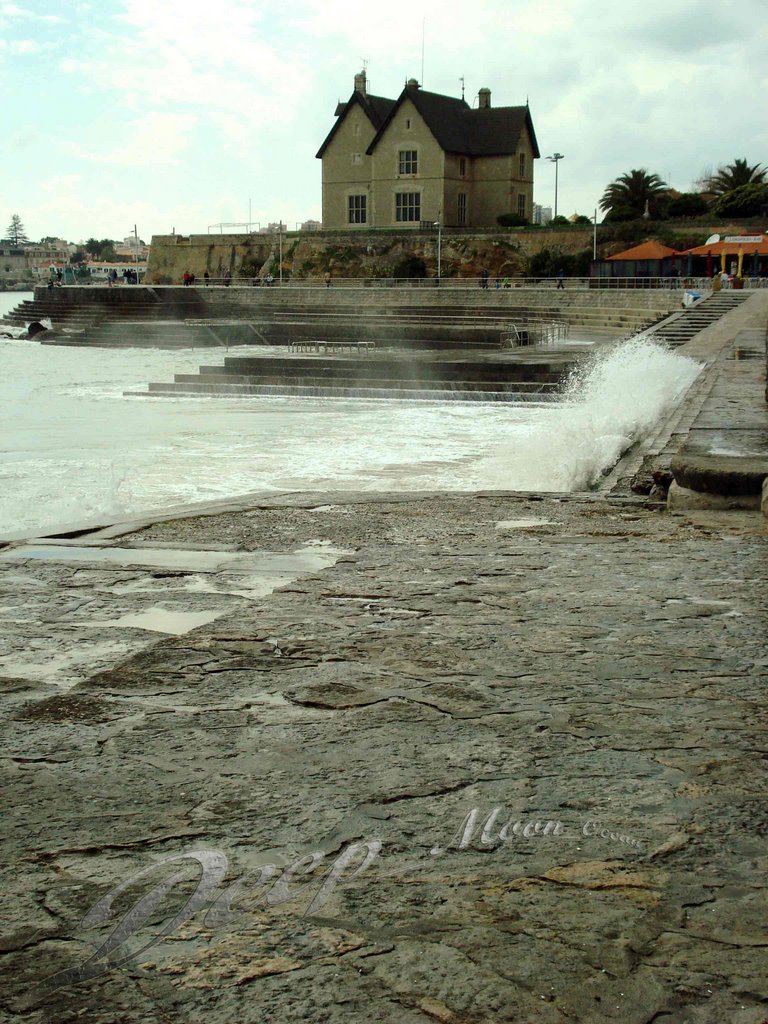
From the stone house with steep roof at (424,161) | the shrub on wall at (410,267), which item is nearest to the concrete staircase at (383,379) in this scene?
the shrub on wall at (410,267)

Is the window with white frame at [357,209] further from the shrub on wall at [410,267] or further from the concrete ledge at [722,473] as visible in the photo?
the concrete ledge at [722,473]

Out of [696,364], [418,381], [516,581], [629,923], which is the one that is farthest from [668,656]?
[418,381]

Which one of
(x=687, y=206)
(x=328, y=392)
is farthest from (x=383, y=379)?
(x=687, y=206)

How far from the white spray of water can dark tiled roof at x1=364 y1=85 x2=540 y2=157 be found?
1982 inches

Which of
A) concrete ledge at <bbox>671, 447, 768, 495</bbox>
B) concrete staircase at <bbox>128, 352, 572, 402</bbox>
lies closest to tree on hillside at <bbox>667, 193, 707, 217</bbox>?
concrete staircase at <bbox>128, 352, 572, 402</bbox>

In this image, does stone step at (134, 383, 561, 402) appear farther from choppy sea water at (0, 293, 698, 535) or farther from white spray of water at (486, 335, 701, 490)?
white spray of water at (486, 335, 701, 490)

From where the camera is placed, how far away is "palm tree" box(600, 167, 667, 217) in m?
67.4

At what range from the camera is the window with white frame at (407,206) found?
2842 inches

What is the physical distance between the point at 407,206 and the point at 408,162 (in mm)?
2861

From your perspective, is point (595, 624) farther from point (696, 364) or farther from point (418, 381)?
point (418, 381)

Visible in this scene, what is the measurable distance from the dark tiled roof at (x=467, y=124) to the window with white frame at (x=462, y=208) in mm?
2729

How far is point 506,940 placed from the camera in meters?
2.40

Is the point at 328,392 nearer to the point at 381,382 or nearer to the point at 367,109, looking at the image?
the point at 381,382

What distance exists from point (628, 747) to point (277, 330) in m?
46.1
